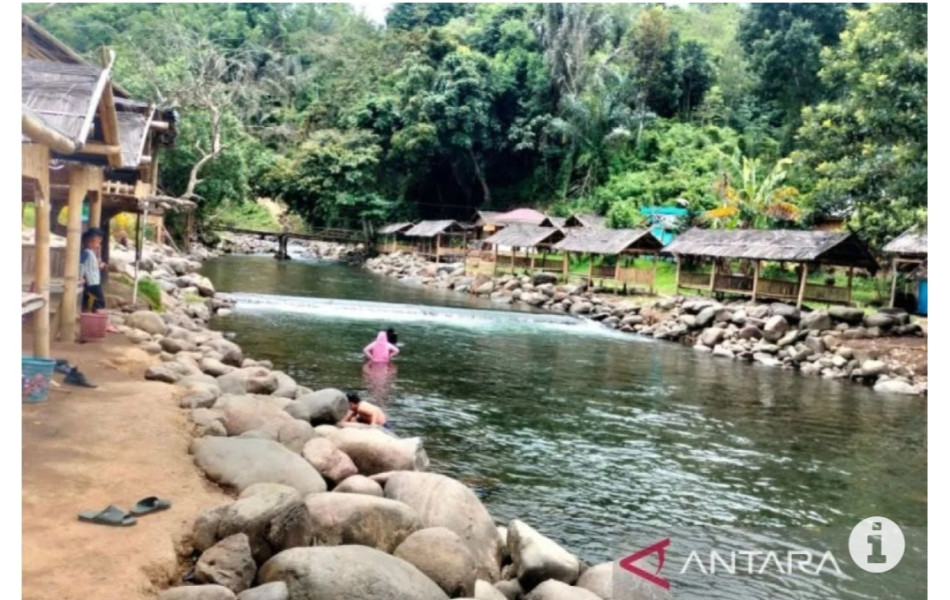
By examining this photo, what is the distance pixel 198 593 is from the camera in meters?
2.81

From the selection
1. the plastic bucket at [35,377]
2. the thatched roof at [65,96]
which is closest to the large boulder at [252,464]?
the plastic bucket at [35,377]

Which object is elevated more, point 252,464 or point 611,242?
point 611,242

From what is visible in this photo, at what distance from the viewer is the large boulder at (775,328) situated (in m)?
14.7

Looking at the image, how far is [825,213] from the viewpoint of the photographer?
67.2 ft

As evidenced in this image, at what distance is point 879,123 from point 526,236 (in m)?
14.2

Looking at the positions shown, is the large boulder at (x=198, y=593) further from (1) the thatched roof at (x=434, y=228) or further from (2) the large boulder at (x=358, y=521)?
(1) the thatched roof at (x=434, y=228)

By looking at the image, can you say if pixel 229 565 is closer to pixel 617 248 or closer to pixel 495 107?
pixel 617 248

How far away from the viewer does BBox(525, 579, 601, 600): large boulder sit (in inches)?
151

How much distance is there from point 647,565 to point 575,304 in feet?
51.4

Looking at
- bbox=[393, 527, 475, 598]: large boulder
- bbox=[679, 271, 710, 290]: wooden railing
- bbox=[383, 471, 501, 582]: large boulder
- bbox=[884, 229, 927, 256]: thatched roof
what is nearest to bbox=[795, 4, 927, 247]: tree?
bbox=[884, 229, 927, 256]: thatched roof

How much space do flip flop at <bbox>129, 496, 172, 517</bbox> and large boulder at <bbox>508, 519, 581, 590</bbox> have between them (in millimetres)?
1908

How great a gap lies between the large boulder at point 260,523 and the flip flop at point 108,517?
1.00 feet

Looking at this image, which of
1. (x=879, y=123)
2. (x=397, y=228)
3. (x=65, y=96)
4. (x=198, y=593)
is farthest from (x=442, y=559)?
(x=397, y=228)
